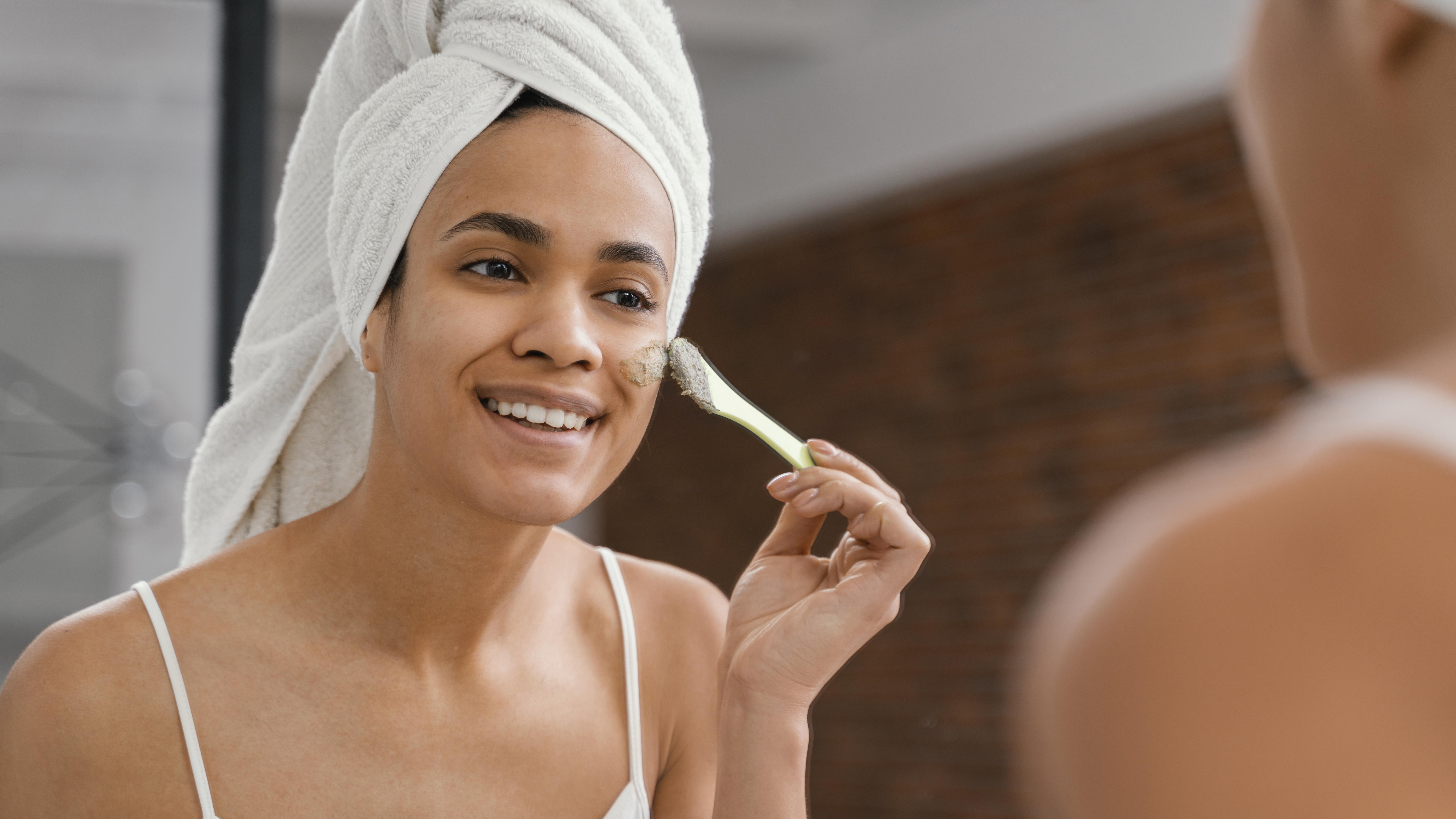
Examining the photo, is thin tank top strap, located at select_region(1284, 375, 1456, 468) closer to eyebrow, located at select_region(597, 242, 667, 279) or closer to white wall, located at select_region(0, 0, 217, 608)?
eyebrow, located at select_region(597, 242, 667, 279)

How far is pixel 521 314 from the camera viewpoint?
0.91 meters

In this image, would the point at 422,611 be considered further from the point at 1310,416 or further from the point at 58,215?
the point at 58,215

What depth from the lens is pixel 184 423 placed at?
1.95 m

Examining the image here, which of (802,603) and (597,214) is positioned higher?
(597,214)

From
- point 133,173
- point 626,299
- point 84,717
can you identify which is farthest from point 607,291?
point 133,173

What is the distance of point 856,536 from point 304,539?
456mm

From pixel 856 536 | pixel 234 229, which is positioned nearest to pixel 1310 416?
pixel 856 536

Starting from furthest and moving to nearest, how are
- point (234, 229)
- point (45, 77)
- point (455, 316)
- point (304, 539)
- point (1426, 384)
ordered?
point (45, 77) → point (234, 229) → point (304, 539) → point (455, 316) → point (1426, 384)

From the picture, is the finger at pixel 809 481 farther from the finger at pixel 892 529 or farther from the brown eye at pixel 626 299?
the brown eye at pixel 626 299

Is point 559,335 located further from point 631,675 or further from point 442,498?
point 631,675

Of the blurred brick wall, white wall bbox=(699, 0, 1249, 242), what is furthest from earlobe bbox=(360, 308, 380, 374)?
the blurred brick wall

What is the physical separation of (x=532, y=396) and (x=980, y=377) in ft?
9.70

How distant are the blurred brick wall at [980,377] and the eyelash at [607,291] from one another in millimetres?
Answer: 2445

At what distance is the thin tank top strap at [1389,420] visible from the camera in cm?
30
